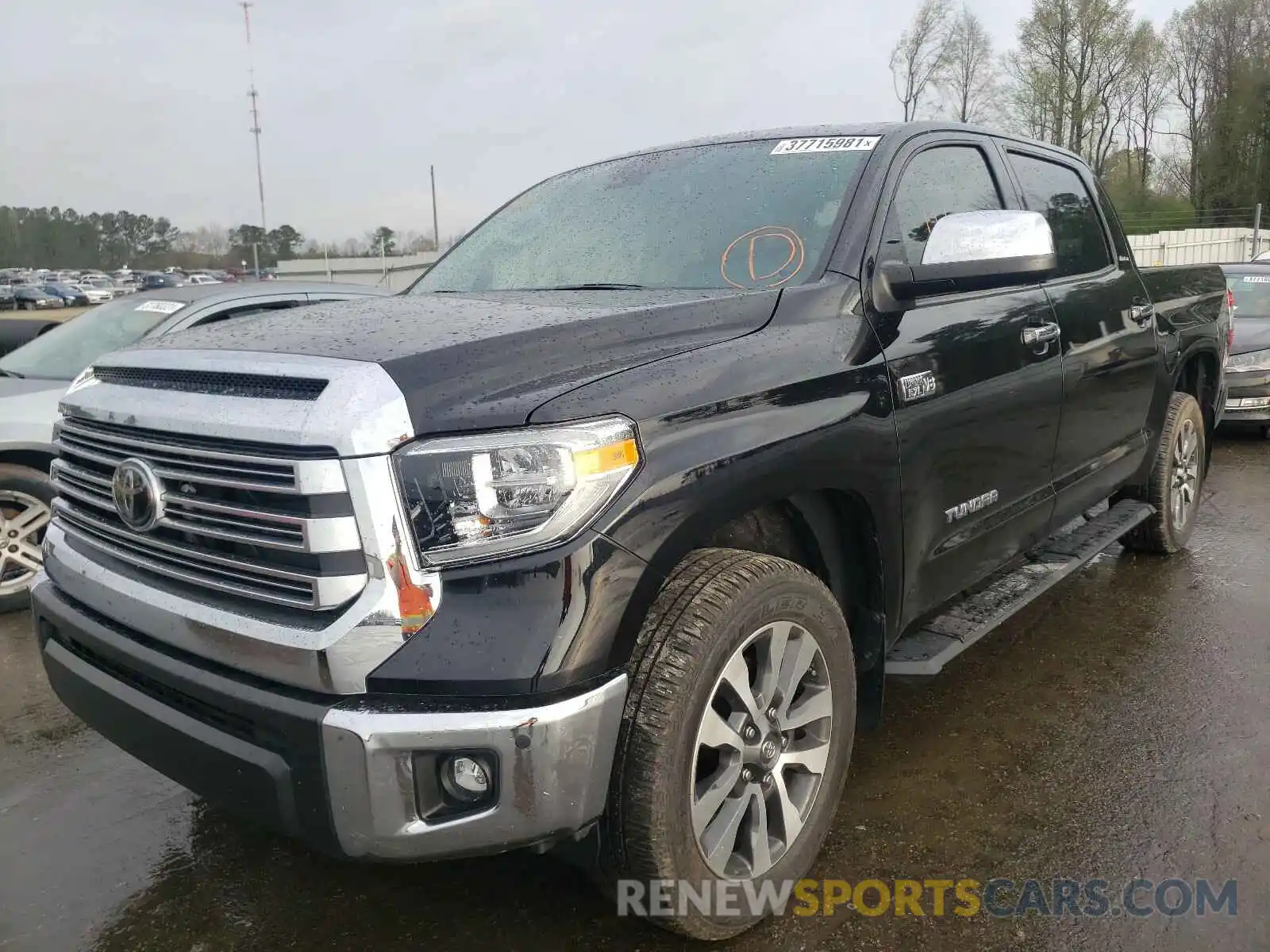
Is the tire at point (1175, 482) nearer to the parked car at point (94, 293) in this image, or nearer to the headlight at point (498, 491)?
the headlight at point (498, 491)

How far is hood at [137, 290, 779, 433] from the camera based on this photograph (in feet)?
6.22

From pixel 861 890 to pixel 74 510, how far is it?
2206 mm

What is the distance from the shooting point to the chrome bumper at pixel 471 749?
5.76 ft

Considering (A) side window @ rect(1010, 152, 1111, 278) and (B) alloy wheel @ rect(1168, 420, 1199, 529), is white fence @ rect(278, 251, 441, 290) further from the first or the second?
(A) side window @ rect(1010, 152, 1111, 278)

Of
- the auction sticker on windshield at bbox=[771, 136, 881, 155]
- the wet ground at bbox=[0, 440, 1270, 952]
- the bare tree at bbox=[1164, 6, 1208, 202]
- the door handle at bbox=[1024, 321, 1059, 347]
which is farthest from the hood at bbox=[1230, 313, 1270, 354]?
the bare tree at bbox=[1164, 6, 1208, 202]

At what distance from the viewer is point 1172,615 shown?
4.34 meters

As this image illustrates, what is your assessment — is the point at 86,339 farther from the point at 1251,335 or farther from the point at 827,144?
the point at 1251,335

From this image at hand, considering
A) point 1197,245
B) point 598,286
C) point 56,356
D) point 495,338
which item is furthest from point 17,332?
point 1197,245

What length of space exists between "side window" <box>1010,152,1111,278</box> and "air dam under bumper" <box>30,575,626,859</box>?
9.32ft

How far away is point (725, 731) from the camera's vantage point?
2.13m

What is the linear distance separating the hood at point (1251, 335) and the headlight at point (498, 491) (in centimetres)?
827

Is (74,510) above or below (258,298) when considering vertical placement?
below

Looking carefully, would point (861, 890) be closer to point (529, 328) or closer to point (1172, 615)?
point (529, 328)

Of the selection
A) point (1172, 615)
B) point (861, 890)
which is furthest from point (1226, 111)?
point (861, 890)
